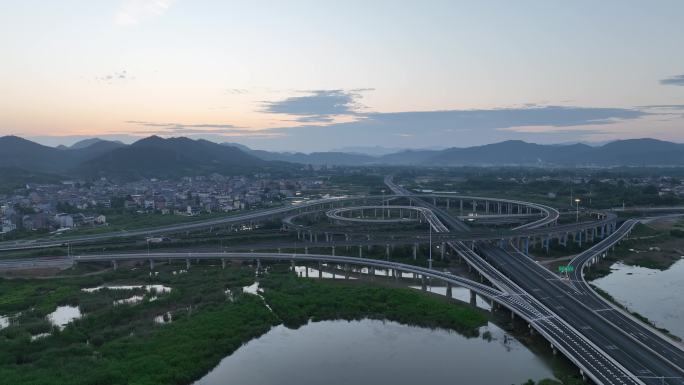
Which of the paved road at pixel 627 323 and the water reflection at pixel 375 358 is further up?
the paved road at pixel 627 323

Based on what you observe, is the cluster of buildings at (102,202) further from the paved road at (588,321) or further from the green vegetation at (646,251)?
the green vegetation at (646,251)

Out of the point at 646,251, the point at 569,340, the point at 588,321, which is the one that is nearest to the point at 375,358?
the point at 569,340

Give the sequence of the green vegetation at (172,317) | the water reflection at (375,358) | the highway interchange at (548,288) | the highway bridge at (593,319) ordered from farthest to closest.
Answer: the water reflection at (375,358) → the green vegetation at (172,317) → the highway interchange at (548,288) → the highway bridge at (593,319)

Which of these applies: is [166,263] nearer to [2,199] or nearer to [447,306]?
[447,306]

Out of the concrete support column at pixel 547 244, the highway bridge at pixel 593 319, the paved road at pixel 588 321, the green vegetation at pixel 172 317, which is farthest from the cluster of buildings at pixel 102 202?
the paved road at pixel 588 321

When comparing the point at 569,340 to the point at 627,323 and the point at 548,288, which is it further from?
the point at 548,288

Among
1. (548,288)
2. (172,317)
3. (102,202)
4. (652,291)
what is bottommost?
(652,291)
